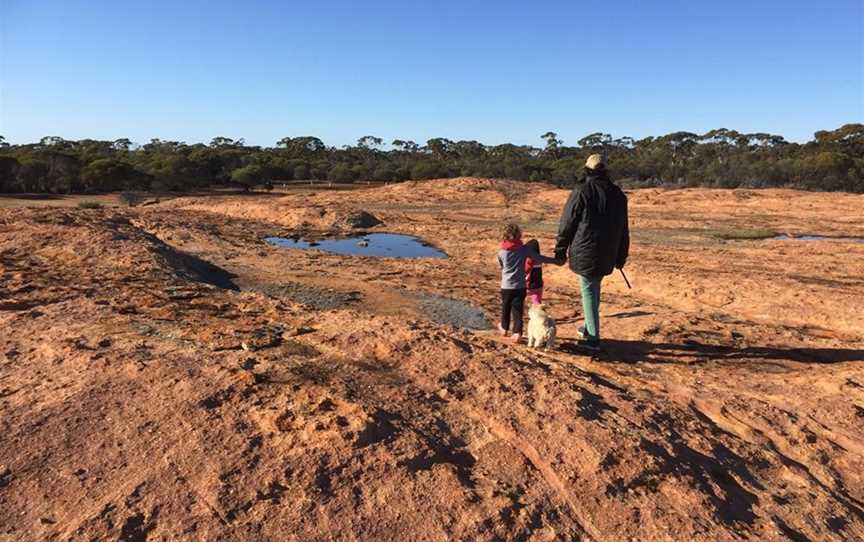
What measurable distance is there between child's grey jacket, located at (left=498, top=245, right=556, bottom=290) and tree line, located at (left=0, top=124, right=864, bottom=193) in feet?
123

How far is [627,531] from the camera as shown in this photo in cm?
252

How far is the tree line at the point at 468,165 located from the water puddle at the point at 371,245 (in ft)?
83.8

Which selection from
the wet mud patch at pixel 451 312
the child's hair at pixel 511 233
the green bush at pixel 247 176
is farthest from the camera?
the green bush at pixel 247 176

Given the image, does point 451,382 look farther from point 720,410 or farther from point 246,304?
point 246,304

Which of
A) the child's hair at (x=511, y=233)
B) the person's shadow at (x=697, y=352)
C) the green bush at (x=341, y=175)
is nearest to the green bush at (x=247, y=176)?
the green bush at (x=341, y=175)

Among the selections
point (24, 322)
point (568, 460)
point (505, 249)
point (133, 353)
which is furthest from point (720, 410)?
point (24, 322)

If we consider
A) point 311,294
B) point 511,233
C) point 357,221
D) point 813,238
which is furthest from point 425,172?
point 511,233

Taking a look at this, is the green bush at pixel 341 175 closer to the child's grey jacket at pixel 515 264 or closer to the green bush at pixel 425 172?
the green bush at pixel 425 172

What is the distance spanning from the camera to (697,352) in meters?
5.52

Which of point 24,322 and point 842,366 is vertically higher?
point 24,322

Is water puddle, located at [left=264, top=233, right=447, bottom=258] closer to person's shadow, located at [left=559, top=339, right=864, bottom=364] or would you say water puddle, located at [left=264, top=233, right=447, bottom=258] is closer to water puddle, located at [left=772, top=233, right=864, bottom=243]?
person's shadow, located at [left=559, top=339, right=864, bottom=364]

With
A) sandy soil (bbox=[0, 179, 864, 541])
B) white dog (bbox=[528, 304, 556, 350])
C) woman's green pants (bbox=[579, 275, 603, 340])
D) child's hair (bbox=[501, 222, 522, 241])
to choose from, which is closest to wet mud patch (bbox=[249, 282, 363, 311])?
sandy soil (bbox=[0, 179, 864, 541])

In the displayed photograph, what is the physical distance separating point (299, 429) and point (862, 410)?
3991 millimetres

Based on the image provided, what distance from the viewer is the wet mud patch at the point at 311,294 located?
25.6 feet
